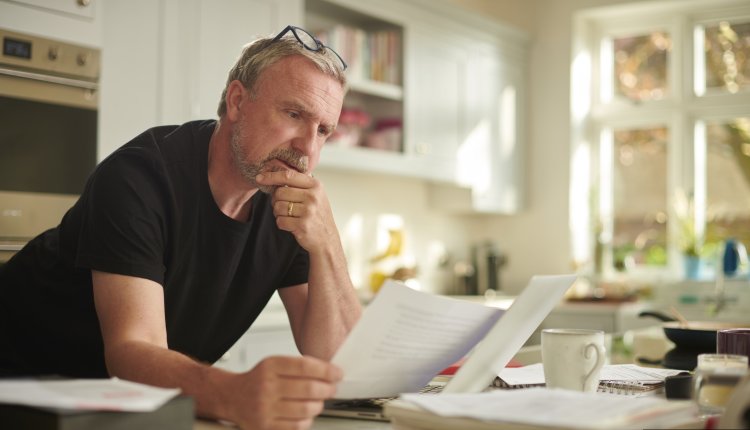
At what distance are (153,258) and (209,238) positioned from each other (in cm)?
28

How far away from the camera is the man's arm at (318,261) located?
1607 millimetres

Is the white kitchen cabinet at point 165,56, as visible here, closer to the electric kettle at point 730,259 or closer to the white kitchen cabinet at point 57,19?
the white kitchen cabinet at point 57,19

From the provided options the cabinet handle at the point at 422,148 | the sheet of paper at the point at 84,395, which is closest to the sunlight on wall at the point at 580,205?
the cabinet handle at the point at 422,148

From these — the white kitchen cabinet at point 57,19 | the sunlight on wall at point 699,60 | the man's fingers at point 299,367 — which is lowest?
the man's fingers at point 299,367

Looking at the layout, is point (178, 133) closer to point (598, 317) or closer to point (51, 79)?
point (51, 79)

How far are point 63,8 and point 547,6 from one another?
3.67 m

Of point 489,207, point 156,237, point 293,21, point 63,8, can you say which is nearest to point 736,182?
point 489,207

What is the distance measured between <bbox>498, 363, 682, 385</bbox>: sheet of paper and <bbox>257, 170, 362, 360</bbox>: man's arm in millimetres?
352

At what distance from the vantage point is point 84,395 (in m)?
0.93

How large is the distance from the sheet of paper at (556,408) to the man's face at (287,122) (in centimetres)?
74

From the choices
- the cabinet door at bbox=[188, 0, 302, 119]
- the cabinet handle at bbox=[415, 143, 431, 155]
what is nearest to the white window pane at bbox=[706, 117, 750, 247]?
the cabinet handle at bbox=[415, 143, 431, 155]

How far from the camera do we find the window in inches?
202

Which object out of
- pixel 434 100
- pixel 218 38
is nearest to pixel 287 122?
pixel 218 38

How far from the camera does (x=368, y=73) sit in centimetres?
427
